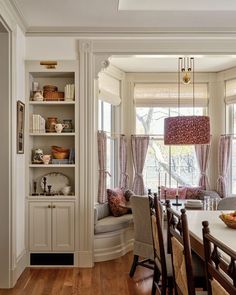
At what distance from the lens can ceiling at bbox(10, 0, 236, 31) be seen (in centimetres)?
359

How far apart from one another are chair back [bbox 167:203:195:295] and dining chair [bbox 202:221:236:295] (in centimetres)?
33

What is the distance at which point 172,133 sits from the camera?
164 inches

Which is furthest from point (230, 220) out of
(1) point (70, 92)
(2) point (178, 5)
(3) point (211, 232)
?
(1) point (70, 92)

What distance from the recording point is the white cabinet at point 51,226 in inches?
165

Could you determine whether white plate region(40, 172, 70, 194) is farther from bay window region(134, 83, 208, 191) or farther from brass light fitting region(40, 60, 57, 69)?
bay window region(134, 83, 208, 191)

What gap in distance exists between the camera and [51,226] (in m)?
4.19

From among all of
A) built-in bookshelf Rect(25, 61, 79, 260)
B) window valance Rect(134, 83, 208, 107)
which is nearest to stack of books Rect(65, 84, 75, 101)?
built-in bookshelf Rect(25, 61, 79, 260)

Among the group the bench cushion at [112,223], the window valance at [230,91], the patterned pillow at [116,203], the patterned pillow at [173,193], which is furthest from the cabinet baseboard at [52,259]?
the window valance at [230,91]

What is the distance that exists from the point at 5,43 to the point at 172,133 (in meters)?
2.15

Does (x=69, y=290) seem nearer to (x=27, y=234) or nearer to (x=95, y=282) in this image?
(x=95, y=282)

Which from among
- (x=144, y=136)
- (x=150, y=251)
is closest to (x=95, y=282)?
(x=150, y=251)

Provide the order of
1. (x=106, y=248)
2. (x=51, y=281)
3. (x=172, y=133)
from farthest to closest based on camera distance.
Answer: (x=106, y=248) → (x=172, y=133) → (x=51, y=281)

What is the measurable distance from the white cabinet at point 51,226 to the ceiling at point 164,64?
255cm

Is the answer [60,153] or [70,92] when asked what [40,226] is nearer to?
[60,153]
